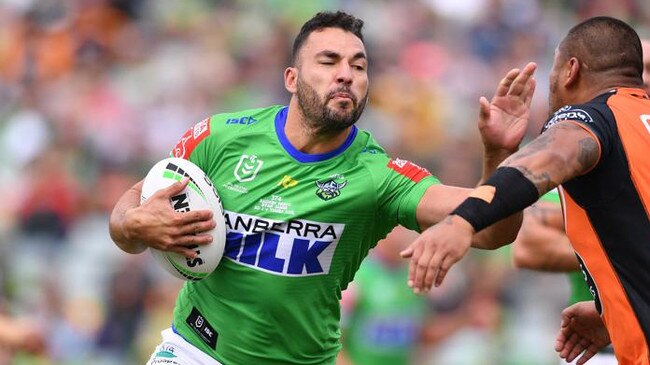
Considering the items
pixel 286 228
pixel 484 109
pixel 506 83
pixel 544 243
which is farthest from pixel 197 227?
pixel 544 243

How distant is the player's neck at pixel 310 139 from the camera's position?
263 inches

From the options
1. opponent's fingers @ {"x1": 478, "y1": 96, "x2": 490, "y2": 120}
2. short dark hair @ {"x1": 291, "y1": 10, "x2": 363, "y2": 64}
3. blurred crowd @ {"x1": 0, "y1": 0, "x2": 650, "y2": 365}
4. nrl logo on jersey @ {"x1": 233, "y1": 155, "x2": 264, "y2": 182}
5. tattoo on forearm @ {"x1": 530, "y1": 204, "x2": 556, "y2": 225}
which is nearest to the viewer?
opponent's fingers @ {"x1": 478, "y1": 96, "x2": 490, "y2": 120}

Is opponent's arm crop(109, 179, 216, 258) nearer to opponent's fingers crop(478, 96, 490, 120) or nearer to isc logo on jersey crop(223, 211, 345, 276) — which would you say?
isc logo on jersey crop(223, 211, 345, 276)

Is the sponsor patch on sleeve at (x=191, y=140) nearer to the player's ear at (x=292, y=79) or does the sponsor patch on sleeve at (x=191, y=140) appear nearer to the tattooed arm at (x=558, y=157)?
the player's ear at (x=292, y=79)

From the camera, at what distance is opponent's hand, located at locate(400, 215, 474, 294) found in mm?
4746

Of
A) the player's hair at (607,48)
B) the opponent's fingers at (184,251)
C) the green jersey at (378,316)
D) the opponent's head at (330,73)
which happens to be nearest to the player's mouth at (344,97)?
the opponent's head at (330,73)

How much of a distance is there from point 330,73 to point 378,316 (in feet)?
11.6

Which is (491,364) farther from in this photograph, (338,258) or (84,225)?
(338,258)

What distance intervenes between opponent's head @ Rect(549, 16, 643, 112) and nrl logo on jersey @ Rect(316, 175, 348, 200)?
4.29 ft

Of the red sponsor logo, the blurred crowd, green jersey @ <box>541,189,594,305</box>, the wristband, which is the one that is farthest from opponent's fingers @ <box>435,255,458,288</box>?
the blurred crowd

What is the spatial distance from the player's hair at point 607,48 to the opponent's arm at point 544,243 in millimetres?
2111

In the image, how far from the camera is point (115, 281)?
39.2 feet

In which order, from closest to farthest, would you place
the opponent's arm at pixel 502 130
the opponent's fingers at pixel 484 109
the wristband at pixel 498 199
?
the wristband at pixel 498 199, the opponent's fingers at pixel 484 109, the opponent's arm at pixel 502 130

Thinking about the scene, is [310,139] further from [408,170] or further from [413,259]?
[413,259]
